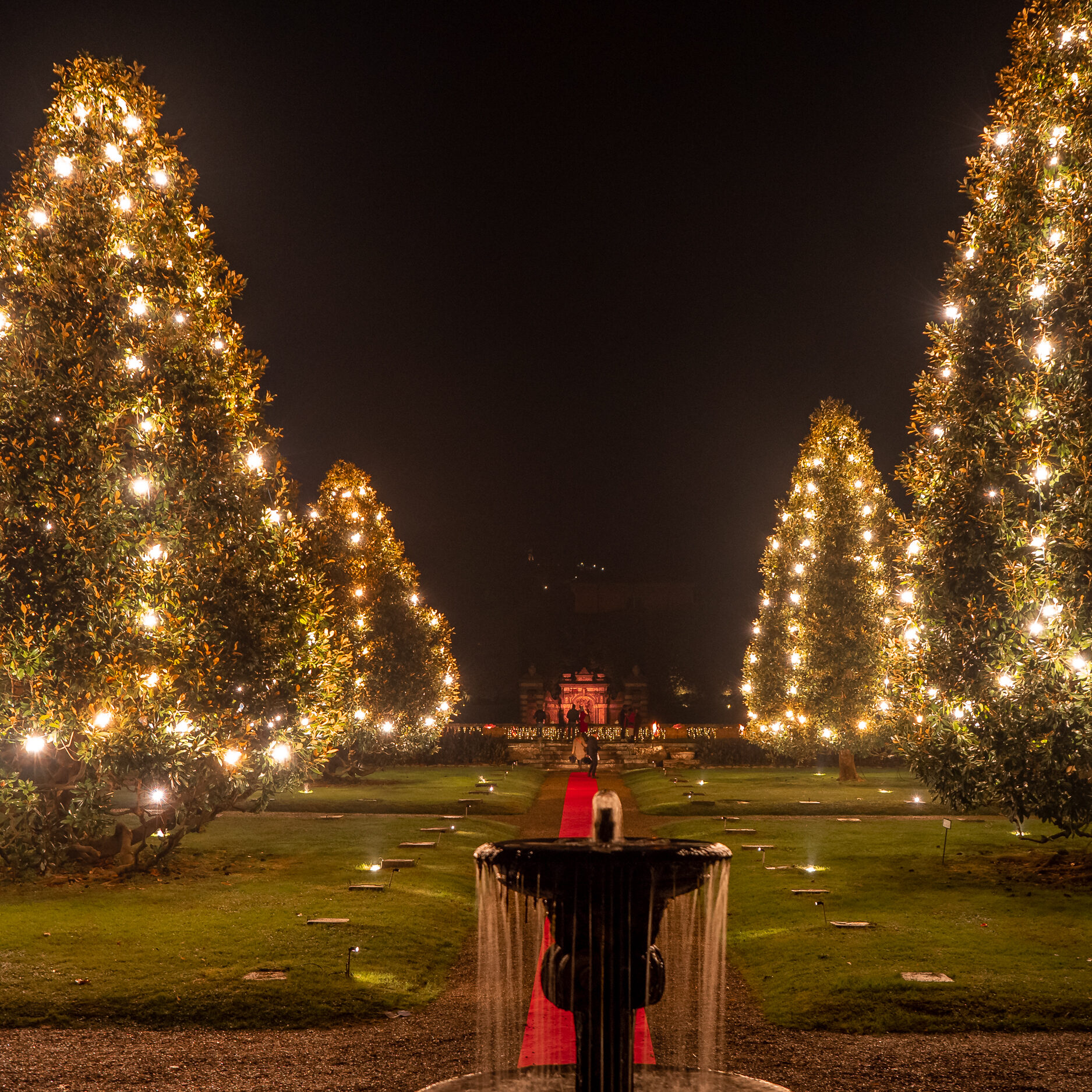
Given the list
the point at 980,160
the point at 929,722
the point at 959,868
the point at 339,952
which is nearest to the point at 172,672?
the point at 339,952

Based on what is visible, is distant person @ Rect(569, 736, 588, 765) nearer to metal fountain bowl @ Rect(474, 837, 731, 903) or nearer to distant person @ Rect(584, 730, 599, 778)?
distant person @ Rect(584, 730, 599, 778)

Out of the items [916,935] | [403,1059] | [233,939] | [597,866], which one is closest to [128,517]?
[233,939]

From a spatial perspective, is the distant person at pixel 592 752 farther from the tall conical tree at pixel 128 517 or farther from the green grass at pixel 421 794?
the tall conical tree at pixel 128 517

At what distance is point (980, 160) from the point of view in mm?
16000

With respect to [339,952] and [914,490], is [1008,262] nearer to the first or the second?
[914,490]

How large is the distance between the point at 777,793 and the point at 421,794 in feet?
39.9

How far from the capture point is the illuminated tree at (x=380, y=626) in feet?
114

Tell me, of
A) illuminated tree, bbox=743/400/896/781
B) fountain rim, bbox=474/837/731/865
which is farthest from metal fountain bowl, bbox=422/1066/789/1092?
illuminated tree, bbox=743/400/896/781

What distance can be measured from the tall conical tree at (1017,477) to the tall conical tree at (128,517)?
11.6m

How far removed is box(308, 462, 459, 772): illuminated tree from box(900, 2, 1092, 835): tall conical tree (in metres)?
23.0

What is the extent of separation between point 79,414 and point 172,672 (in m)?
4.59

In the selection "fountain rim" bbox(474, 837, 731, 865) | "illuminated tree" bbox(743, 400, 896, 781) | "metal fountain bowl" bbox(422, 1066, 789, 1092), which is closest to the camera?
"fountain rim" bbox(474, 837, 731, 865)

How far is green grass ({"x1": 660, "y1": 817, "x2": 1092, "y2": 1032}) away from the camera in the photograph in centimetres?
918

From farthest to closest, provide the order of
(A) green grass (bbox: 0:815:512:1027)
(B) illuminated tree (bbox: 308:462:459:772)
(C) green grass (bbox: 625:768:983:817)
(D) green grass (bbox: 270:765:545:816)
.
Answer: (B) illuminated tree (bbox: 308:462:459:772) → (D) green grass (bbox: 270:765:545:816) → (C) green grass (bbox: 625:768:983:817) → (A) green grass (bbox: 0:815:512:1027)
